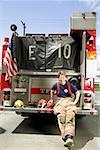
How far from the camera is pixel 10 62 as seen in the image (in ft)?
29.3

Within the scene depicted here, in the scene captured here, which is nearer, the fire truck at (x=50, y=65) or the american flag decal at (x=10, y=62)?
the fire truck at (x=50, y=65)

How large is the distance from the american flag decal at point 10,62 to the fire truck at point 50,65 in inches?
4.8

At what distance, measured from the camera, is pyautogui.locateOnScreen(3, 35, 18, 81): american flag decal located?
885cm

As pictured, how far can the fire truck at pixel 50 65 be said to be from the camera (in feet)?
27.9

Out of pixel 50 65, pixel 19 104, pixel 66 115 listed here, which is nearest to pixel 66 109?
pixel 66 115

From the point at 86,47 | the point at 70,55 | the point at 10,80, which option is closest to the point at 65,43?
the point at 70,55

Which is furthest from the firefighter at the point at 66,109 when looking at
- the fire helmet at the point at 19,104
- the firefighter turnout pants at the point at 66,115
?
the fire helmet at the point at 19,104

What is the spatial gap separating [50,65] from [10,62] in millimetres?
1470

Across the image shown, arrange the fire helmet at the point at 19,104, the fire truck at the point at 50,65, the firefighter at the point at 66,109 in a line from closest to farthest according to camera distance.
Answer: the firefighter at the point at 66,109 → the fire truck at the point at 50,65 → the fire helmet at the point at 19,104

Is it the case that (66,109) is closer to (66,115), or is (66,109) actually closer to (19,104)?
(66,115)

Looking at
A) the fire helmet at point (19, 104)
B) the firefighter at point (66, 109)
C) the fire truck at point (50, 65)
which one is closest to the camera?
the firefighter at point (66, 109)

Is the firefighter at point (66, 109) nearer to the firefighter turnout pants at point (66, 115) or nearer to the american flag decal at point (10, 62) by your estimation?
the firefighter turnout pants at point (66, 115)

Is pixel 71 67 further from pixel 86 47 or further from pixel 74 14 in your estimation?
pixel 74 14

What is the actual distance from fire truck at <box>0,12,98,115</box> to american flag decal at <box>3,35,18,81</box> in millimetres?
123
